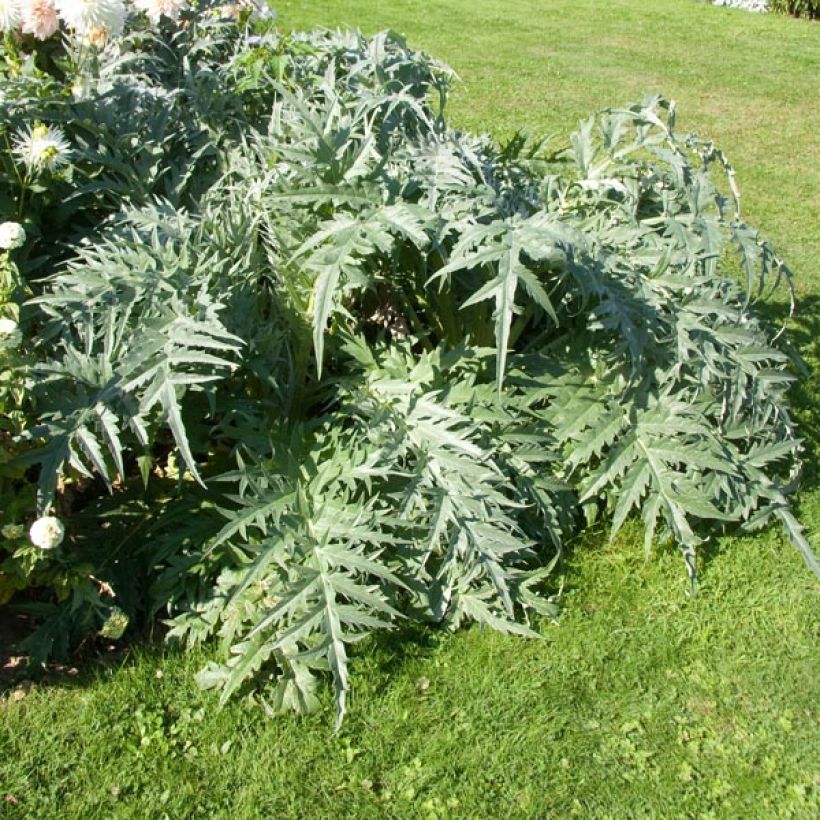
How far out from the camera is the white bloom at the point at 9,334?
2.49m

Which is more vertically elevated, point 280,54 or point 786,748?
point 280,54

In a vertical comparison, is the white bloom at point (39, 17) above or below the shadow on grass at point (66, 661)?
above

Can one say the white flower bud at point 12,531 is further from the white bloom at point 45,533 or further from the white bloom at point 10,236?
the white bloom at point 10,236

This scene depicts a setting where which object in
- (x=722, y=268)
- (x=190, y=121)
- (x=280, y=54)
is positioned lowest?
(x=722, y=268)

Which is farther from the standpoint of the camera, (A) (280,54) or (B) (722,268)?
(B) (722,268)

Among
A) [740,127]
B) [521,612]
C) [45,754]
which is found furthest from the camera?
[740,127]

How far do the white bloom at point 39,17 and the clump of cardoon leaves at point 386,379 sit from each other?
0.68 m

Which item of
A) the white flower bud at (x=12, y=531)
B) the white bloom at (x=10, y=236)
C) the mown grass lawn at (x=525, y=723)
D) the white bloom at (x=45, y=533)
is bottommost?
the mown grass lawn at (x=525, y=723)

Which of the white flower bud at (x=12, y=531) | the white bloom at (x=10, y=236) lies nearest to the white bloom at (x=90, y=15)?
the white bloom at (x=10, y=236)

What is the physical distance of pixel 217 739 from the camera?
271 centimetres

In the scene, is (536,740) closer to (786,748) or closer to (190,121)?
(786,748)

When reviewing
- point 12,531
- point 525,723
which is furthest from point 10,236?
point 525,723

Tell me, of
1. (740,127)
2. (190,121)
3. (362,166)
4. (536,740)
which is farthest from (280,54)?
(740,127)

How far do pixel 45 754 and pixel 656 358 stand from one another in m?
2.19
